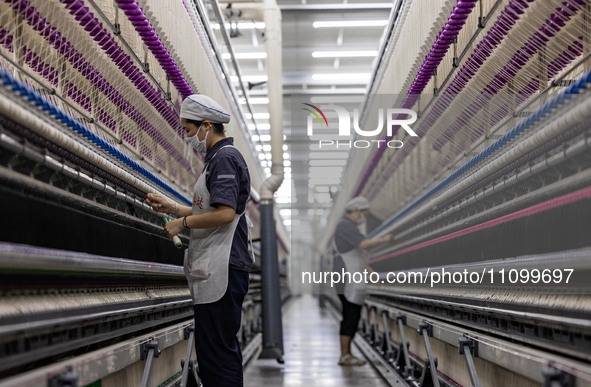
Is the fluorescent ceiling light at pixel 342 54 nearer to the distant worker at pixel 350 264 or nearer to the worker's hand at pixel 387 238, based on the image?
the distant worker at pixel 350 264

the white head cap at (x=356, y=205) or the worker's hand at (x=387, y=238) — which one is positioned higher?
the white head cap at (x=356, y=205)

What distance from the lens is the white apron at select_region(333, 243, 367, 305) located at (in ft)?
19.5

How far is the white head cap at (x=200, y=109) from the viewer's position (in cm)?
286

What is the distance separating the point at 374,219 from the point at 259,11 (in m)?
2.39

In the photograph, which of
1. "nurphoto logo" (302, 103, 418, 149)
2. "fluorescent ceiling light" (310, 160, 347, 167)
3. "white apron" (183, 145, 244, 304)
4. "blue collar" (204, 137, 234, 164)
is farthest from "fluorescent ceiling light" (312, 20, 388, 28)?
"white apron" (183, 145, 244, 304)

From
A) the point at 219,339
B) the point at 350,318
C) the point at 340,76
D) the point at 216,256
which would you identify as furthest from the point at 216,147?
the point at 340,76

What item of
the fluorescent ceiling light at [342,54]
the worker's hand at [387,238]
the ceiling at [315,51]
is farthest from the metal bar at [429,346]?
the fluorescent ceiling light at [342,54]

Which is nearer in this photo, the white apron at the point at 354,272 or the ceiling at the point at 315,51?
the white apron at the point at 354,272

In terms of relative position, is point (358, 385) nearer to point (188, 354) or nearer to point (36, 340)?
point (188, 354)

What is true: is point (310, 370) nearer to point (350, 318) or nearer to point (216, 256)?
point (350, 318)

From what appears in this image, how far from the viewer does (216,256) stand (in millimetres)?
2775

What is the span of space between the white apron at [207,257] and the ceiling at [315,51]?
3416 mm

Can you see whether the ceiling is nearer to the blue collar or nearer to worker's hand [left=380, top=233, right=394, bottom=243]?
worker's hand [left=380, top=233, right=394, bottom=243]

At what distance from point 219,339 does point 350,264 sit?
137 inches
